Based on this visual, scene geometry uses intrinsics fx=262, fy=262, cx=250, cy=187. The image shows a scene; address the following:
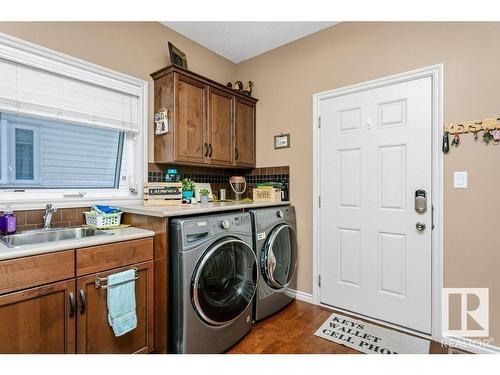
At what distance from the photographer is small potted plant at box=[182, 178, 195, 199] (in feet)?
8.26

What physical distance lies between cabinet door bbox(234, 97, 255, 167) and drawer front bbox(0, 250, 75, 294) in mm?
1796

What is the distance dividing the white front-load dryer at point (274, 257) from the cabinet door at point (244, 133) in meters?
0.72

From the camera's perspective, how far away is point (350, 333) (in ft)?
6.72

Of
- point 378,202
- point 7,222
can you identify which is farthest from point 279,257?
point 7,222

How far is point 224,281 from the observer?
1861mm

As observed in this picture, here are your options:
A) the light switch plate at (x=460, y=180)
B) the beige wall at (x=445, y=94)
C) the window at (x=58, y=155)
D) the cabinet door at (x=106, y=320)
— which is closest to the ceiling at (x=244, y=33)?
the beige wall at (x=445, y=94)

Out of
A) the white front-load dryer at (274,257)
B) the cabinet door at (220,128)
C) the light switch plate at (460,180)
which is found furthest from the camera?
the cabinet door at (220,128)

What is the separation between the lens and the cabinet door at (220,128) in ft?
8.43

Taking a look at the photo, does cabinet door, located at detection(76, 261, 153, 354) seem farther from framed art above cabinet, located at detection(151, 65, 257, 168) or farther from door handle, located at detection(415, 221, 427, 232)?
door handle, located at detection(415, 221, 427, 232)

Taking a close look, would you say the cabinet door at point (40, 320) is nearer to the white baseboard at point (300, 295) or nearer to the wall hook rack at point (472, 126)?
the white baseboard at point (300, 295)

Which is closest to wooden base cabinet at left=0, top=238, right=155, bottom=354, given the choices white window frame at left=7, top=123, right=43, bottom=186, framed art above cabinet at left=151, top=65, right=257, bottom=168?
white window frame at left=7, top=123, right=43, bottom=186
